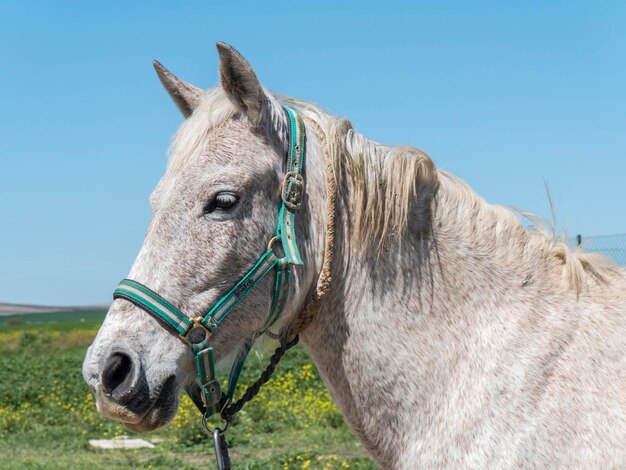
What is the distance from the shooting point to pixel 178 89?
269 cm

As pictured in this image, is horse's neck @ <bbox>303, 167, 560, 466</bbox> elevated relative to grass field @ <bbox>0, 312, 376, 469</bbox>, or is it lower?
Result: elevated

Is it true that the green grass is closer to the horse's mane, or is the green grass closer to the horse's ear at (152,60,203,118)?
the horse's ear at (152,60,203,118)

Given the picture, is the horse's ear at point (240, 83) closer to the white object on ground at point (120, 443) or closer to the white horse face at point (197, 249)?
the white horse face at point (197, 249)

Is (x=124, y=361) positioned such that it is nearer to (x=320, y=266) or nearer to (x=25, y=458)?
(x=320, y=266)

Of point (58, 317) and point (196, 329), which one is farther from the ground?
point (196, 329)

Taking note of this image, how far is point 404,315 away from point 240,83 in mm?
831

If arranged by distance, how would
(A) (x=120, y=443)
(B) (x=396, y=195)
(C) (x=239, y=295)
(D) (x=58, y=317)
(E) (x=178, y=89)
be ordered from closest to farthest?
1. (C) (x=239, y=295)
2. (B) (x=396, y=195)
3. (E) (x=178, y=89)
4. (A) (x=120, y=443)
5. (D) (x=58, y=317)

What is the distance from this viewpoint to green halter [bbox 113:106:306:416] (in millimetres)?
2168

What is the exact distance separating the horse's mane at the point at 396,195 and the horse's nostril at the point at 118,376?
1.93ft

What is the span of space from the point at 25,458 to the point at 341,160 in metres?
7.34

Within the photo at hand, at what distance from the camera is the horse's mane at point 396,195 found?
2338 mm

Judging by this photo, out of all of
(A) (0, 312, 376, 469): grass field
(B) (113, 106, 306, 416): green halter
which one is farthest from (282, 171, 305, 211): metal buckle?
(A) (0, 312, 376, 469): grass field

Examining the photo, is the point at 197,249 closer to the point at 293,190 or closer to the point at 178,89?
the point at 293,190

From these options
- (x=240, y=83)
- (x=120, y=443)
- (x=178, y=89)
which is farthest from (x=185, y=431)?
(x=240, y=83)
